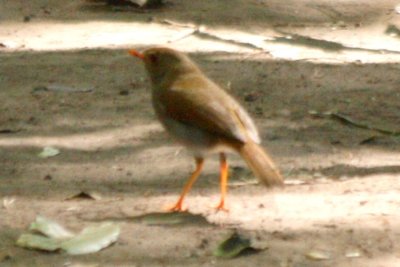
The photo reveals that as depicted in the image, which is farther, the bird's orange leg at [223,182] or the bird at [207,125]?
the bird's orange leg at [223,182]

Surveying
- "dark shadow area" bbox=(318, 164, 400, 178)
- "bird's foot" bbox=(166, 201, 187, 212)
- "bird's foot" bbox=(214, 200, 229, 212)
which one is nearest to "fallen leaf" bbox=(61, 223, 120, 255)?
"bird's foot" bbox=(166, 201, 187, 212)

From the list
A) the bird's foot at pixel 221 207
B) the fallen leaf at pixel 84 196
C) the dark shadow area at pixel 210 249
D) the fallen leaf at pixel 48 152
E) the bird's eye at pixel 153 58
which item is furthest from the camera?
the fallen leaf at pixel 48 152

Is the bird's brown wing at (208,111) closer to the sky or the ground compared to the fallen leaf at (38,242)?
closer to the sky

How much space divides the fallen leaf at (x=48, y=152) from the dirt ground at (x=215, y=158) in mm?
39

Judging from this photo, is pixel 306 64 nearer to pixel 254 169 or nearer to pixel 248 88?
pixel 248 88

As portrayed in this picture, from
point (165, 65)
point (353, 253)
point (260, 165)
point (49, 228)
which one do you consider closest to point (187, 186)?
point (260, 165)

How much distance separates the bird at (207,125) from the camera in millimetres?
5777

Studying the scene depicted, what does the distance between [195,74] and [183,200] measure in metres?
0.65

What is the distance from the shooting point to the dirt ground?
18.0 feet

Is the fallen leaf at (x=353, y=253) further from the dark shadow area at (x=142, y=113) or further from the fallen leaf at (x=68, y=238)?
the dark shadow area at (x=142, y=113)

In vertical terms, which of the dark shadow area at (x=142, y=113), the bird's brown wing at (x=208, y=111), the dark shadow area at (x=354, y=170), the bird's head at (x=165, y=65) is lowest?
the dark shadow area at (x=142, y=113)

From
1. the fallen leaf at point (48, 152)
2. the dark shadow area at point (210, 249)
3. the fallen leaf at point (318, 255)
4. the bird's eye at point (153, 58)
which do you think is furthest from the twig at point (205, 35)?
the fallen leaf at point (318, 255)

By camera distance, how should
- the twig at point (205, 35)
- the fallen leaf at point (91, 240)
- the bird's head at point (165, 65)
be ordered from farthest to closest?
Answer: 1. the twig at point (205, 35)
2. the bird's head at point (165, 65)
3. the fallen leaf at point (91, 240)

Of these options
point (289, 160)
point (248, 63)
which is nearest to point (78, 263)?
point (289, 160)
